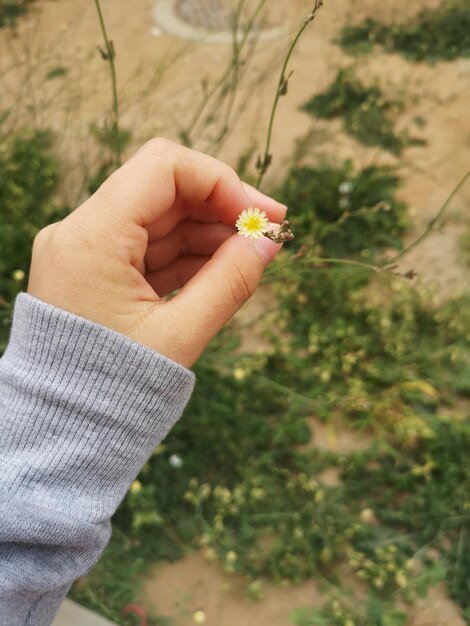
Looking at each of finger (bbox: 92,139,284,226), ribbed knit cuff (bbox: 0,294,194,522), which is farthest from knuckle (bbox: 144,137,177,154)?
ribbed knit cuff (bbox: 0,294,194,522)

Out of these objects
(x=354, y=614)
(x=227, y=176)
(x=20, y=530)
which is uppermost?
(x=227, y=176)

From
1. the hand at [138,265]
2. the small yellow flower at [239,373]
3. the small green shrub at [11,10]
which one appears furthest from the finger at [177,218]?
the small green shrub at [11,10]

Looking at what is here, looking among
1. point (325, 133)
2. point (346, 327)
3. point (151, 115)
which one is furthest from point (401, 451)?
point (151, 115)

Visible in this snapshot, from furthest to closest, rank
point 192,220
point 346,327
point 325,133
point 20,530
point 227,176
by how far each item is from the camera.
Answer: point 325,133, point 346,327, point 192,220, point 227,176, point 20,530

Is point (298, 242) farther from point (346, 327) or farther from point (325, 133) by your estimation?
point (325, 133)

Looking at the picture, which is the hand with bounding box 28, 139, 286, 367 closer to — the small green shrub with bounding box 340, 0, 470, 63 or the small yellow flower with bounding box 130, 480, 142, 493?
the small yellow flower with bounding box 130, 480, 142, 493

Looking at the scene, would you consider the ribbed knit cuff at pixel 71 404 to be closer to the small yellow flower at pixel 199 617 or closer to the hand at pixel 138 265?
the hand at pixel 138 265
